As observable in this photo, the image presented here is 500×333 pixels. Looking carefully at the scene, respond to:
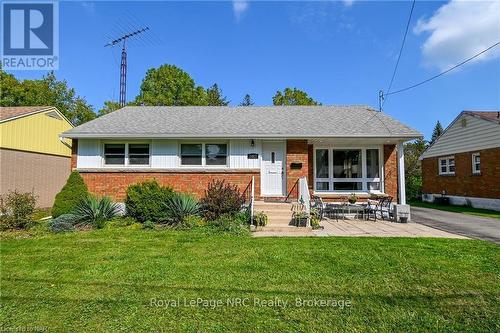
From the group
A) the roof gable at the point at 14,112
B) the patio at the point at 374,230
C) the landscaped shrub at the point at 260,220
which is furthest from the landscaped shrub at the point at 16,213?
the patio at the point at 374,230

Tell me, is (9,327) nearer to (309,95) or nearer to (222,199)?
(222,199)

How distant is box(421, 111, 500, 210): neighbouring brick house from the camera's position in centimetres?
1611

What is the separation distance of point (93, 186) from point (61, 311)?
9106 millimetres

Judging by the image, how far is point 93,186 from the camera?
1197 centimetres

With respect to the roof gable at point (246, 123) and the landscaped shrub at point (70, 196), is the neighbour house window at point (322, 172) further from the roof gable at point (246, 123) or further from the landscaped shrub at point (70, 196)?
the landscaped shrub at point (70, 196)

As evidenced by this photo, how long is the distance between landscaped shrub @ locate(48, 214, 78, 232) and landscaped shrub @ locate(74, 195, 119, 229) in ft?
0.60

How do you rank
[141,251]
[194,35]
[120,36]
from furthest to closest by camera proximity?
[120,36] < [194,35] < [141,251]

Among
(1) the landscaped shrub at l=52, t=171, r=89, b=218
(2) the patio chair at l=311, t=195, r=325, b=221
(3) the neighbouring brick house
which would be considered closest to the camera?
(1) the landscaped shrub at l=52, t=171, r=89, b=218

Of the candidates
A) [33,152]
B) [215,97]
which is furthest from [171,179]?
[215,97]

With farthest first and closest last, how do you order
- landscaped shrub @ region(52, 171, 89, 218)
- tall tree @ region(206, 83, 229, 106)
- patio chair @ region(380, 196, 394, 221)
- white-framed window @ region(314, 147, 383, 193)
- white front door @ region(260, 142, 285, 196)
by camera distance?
tall tree @ region(206, 83, 229, 106), white-framed window @ region(314, 147, 383, 193), white front door @ region(260, 142, 285, 196), patio chair @ region(380, 196, 394, 221), landscaped shrub @ region(52, 171, 89, 218)

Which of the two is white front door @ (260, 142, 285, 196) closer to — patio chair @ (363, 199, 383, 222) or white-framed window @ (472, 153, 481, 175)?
patio chair @ (363, 199, 383, 222)

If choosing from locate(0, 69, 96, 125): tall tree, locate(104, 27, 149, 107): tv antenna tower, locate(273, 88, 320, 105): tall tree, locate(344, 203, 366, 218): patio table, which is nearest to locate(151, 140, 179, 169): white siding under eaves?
locate(344, 203, 366, 218): patio table

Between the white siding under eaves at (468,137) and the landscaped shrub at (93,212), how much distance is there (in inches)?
763

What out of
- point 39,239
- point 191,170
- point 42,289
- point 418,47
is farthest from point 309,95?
point 42,289
